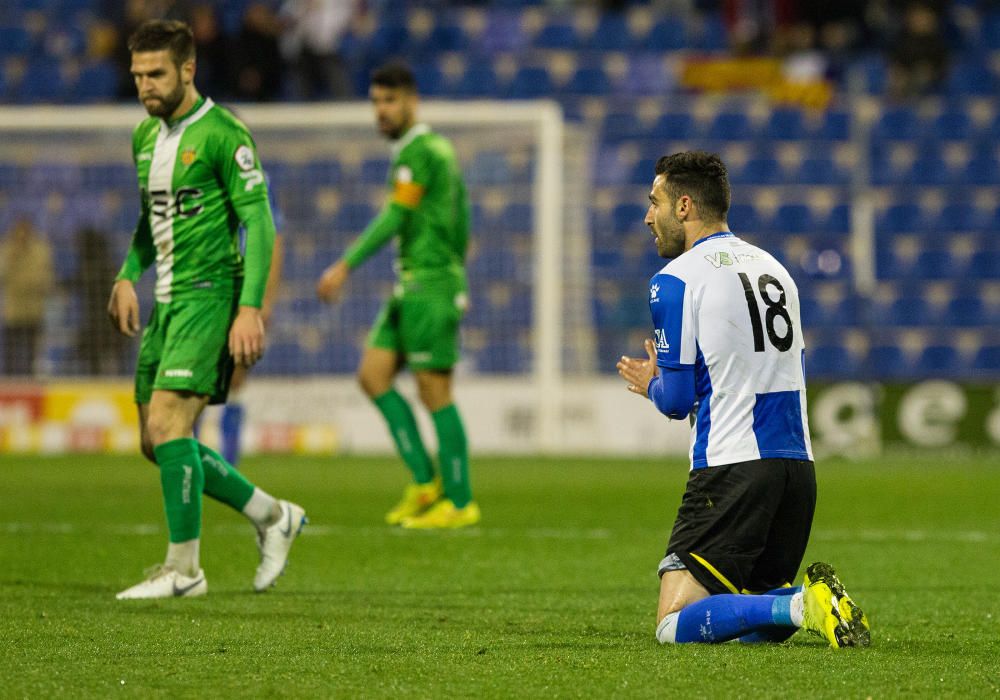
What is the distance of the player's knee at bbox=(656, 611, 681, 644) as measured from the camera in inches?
180

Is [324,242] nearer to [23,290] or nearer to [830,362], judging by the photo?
[23,290]

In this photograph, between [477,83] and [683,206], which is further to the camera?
[477,83]

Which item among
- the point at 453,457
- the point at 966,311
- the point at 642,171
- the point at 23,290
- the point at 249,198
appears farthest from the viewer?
the point at 642,171

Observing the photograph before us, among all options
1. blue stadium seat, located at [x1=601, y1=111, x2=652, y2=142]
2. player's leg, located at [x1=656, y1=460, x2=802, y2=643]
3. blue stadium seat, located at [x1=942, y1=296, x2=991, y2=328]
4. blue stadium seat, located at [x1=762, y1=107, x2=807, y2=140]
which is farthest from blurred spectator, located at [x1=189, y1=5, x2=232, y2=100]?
player's leg, located at [x1=656, y1=460, x2=802, y2=643]

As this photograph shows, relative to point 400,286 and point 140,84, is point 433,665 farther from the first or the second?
point 400,286

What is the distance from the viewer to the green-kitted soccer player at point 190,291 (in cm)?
572

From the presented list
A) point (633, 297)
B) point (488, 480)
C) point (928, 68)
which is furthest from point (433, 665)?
point (928, 68)

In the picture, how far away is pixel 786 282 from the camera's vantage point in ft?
15.6

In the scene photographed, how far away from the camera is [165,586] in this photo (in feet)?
18.5

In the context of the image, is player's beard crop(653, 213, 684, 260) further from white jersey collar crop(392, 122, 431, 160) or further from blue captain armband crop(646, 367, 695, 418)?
white jersey collar crop(392, 122, 431, 160)

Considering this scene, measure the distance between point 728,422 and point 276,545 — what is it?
206cm

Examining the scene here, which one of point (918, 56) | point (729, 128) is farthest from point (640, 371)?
point (918, 56)

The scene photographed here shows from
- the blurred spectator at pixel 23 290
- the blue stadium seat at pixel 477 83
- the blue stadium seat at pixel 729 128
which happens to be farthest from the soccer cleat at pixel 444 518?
the blue stadium seat at pixel 477 83

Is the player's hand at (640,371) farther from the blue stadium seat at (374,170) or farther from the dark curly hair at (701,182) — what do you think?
the blue stadium seat at (374,170)
